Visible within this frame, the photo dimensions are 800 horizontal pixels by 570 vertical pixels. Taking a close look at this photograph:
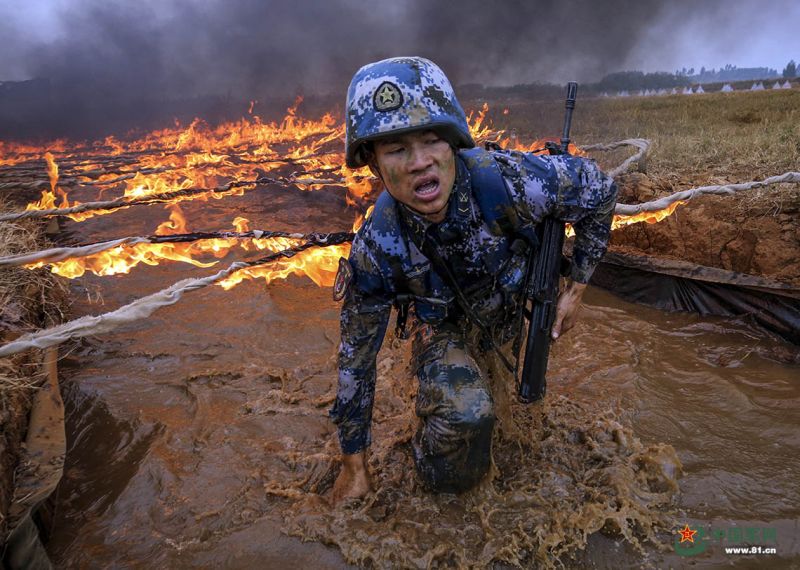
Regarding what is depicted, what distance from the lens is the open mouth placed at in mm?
2111

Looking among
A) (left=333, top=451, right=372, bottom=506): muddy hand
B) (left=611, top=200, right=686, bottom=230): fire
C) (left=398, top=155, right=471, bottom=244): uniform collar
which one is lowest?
(left=333, top=451, right=372, bottom=506): muddy hand

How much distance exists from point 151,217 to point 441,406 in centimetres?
800

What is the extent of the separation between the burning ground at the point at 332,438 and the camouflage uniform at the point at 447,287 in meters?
0.38

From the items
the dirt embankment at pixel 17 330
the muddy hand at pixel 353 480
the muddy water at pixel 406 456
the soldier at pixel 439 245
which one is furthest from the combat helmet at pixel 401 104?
the dirt embankment at pixel 17 330

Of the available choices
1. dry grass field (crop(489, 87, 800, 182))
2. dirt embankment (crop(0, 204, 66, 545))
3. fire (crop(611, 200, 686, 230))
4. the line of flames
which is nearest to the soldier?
dirt embankment (crop(0, 204, 66, 545))

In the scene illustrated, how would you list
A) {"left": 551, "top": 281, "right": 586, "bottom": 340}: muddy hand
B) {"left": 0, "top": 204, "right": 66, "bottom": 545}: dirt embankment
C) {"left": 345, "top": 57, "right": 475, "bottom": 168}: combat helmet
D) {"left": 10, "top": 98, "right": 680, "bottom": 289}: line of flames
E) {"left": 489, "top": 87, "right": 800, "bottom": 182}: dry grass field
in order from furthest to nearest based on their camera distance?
{"left": 489, "top": 87, "right": 800, "bottom": 182}: dry grass field < {"left": 10, "top": 98, "right": 680, "bottom": 289}: line of flames < {"left": 551, "top": 281, "right": 586, "bottom": 340}: muddy hand < {"left": 0, "top": 204, "right": 66, "bottom": 545}: dirt embankment < {"left": 345, "top": 57, "right": 475, "bottom": 168}: combat helmet

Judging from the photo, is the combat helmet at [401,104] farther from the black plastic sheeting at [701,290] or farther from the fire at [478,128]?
the fire at [478,128]

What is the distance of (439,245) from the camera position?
7.88ft

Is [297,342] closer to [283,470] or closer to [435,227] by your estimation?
[283,470]

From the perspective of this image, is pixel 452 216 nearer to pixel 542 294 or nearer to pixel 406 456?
pixel 542 294

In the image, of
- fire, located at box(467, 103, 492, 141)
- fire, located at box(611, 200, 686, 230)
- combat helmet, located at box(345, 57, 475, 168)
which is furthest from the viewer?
fire, located at box(467, 103, 492, 141)

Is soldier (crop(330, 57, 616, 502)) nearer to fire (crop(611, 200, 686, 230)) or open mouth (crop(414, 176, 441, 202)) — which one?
open mouth (crop(414, 176, 441, 202))

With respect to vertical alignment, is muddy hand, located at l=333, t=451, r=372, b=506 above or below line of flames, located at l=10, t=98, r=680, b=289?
below

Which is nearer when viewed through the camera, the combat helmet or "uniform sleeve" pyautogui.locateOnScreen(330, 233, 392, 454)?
the combat helmet
